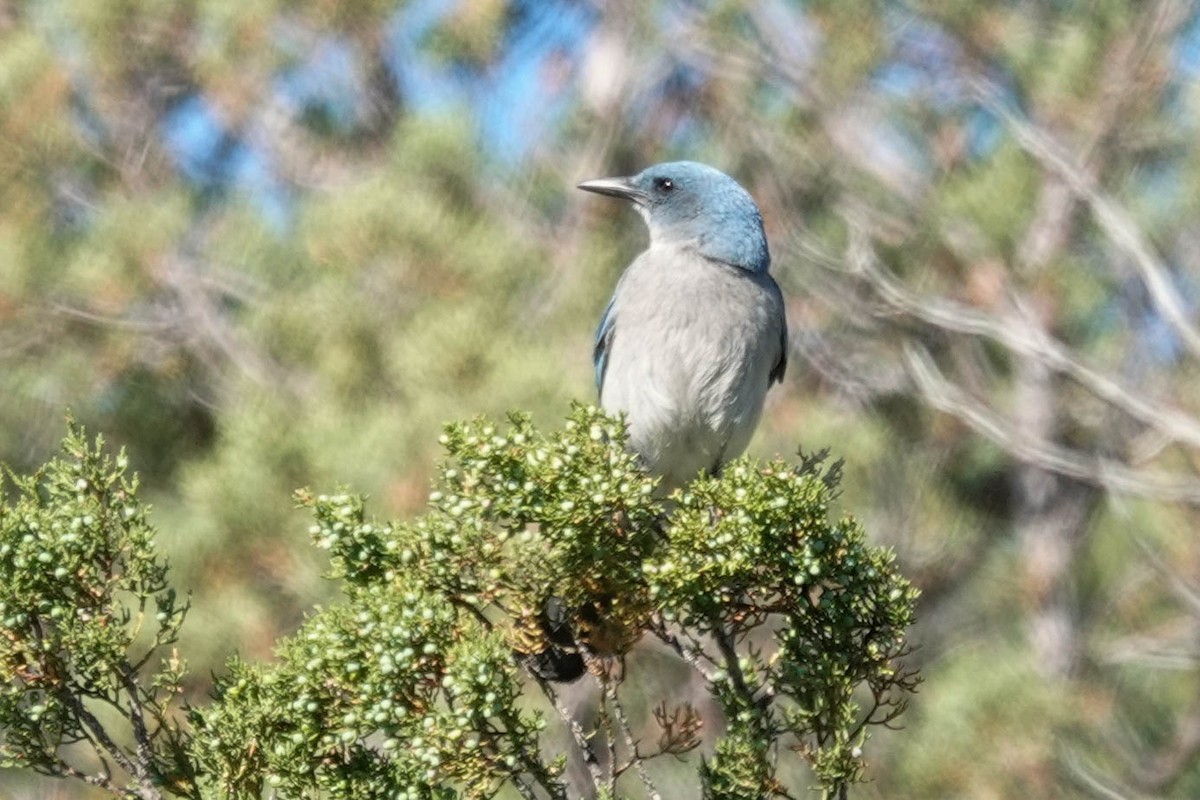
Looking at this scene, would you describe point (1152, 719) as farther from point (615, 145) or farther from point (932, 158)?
point (615, 145)

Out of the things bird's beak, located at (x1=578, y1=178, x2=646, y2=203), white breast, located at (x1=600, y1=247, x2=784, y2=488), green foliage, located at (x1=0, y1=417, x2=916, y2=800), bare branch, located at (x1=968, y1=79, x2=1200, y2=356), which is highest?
bare branch, located at (x1=968, y1=79, x2=1200, y2=356)

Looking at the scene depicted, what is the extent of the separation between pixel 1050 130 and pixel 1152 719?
3582 mm

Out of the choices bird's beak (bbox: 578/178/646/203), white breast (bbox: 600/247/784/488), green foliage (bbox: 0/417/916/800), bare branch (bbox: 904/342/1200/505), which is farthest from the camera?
bare branch (bbox: 904/342/1200/505)

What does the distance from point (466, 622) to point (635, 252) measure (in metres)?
6.52

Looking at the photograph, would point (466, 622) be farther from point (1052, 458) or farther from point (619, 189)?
point (1052, 458)

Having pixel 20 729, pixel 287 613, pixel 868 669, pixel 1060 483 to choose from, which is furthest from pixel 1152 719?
pixel 20 729

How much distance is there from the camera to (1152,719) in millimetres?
10875

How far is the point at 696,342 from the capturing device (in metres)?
5.94

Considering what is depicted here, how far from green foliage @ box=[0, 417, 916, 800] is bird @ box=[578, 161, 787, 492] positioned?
1.96m

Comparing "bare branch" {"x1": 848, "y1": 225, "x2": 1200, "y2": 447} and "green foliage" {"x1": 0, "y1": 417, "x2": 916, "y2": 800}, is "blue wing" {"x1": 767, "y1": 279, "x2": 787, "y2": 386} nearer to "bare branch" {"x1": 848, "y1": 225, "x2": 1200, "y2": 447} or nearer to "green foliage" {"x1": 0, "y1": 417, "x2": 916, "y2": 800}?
"bare branch" {"x1": 848, "y1": 225, "x2": 1200, "y2": 447}

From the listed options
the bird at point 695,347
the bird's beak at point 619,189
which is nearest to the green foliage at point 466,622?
the bird at point 695,347

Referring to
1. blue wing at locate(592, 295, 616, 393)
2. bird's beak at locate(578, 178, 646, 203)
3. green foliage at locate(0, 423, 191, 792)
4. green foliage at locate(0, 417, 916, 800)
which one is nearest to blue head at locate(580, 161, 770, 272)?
bird's beak at locate(578, 178, 646, 203)

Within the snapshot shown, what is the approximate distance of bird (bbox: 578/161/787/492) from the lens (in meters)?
5.91

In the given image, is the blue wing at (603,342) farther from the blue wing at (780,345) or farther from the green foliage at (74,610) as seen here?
the green foliage at (74,610)
